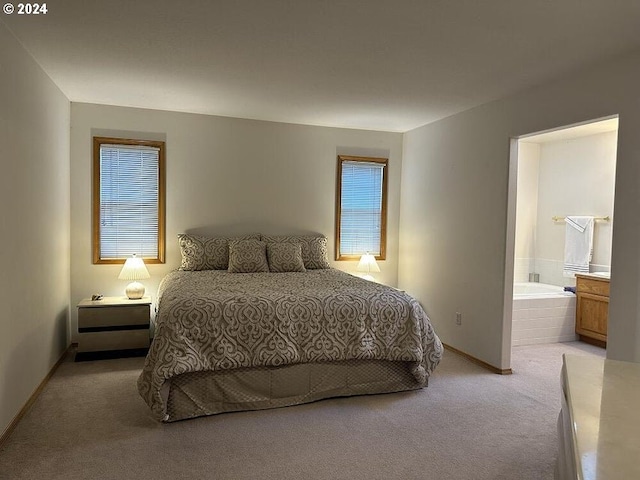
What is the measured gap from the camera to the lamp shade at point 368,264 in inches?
209

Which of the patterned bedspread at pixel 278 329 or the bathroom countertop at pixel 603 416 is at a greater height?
the bathroom countertop at pixel 603 416

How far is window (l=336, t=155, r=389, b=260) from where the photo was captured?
546 cm

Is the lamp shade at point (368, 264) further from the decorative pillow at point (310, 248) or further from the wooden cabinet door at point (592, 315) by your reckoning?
the wooden cabinet door at point (592, 315)

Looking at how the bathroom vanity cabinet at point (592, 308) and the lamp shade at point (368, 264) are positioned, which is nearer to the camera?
the bathroom vanity cabinet at point (592, 308)

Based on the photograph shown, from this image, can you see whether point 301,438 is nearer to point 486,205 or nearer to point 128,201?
point 486,205

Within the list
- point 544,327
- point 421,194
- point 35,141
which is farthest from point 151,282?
point 544,327

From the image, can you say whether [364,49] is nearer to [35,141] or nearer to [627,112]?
[627,112]

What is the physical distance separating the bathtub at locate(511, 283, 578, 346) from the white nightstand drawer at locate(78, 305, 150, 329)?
3.78 m

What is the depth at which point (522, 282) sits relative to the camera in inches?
239

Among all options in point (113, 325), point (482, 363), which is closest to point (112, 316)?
point (113, 325)

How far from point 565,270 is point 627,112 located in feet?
10.3

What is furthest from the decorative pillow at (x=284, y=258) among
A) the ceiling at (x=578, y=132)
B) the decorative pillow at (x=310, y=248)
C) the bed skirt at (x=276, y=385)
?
the ceiling at (x=578, y=132)

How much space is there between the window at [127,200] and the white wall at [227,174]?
8 centimetres

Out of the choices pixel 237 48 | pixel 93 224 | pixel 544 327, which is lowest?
pixel 544 327
